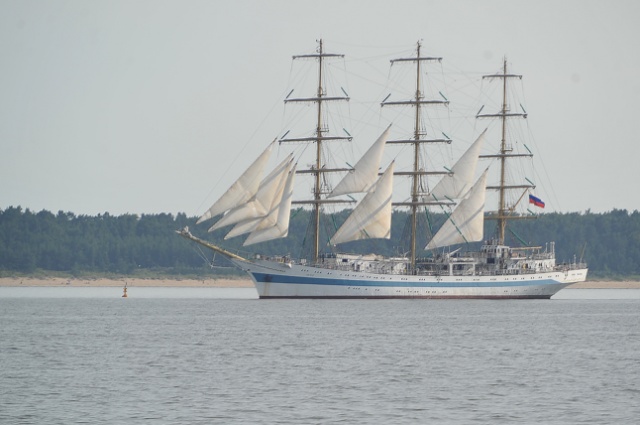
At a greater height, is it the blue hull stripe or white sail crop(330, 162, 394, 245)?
white sail crop(330, 162, 394, 245)

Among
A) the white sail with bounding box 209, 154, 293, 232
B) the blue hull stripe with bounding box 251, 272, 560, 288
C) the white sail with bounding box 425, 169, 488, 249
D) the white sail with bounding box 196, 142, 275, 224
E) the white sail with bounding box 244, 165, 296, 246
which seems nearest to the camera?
the white sail with bounding box 196, 142, 275, 224

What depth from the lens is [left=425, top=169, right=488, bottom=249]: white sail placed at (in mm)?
111188

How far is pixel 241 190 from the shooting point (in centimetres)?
9775

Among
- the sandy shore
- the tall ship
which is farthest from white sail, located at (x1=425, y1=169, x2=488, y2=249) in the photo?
the sandy shore

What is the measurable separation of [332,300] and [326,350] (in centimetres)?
4905

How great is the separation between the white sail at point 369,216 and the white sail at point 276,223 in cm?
624

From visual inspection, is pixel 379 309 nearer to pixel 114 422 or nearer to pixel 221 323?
pixel 221 323

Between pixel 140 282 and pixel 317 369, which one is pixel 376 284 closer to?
pixel 317 369

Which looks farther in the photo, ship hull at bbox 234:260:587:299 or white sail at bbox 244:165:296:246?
ship hull at bbox 234:260:587:299

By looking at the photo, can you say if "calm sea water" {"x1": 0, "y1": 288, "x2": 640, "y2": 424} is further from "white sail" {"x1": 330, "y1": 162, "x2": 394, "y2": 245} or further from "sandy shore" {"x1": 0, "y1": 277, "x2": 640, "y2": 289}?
"sandy shore" {"x1": 0, "y1": 277, "x2": 640, "y2": 289}

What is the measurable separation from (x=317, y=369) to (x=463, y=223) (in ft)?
205

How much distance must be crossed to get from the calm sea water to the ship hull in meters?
19.6

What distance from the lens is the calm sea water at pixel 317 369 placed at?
3953cm

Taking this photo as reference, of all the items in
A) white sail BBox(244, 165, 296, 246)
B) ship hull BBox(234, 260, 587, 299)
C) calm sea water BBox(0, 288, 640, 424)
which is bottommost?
calm sea water BBox(0, 288, 640, 424)
